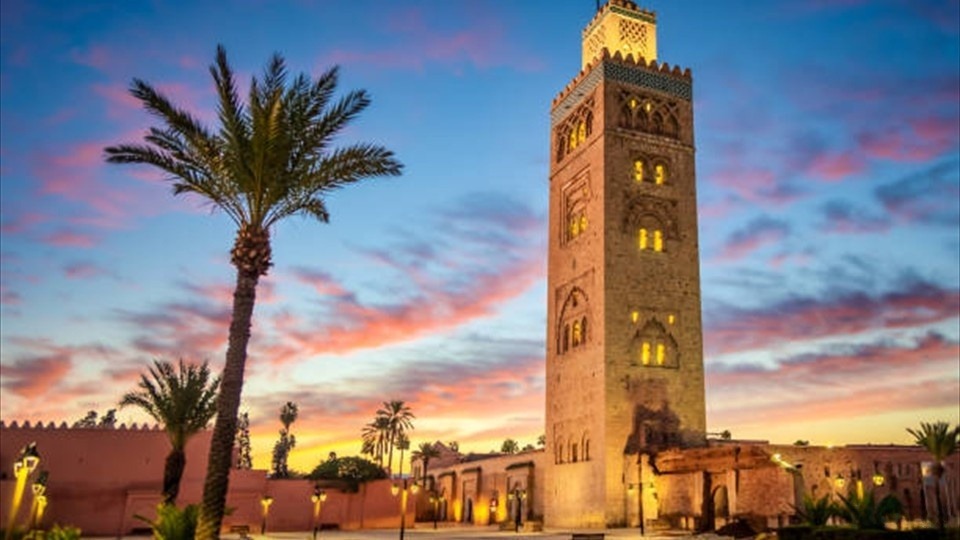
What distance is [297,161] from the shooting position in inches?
652

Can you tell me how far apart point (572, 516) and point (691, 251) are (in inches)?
550

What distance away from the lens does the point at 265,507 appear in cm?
3631

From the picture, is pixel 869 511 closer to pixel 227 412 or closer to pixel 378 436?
pixel 227 412

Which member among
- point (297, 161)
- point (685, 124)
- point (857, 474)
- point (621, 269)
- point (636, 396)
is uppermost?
point (685, 124)

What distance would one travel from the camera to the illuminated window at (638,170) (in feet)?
124

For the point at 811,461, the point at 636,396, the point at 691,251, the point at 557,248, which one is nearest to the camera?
the point at 811,461

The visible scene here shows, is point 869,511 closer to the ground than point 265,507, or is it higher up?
higher up

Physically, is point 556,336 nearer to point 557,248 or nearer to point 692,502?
point 557,248

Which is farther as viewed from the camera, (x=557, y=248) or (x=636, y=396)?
(x=557, y=248)

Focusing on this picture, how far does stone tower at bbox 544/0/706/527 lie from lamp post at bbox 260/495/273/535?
13.4 metres

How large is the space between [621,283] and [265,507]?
19916 mm

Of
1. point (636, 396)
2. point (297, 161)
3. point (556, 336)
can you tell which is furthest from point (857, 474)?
point (297, 161)

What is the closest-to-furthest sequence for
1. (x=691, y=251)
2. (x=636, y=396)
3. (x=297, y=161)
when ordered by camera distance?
(x=297, y=161) → (x=636, y=396) → (x=691, y=251)

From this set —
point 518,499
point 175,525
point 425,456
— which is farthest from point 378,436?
point 175,525
